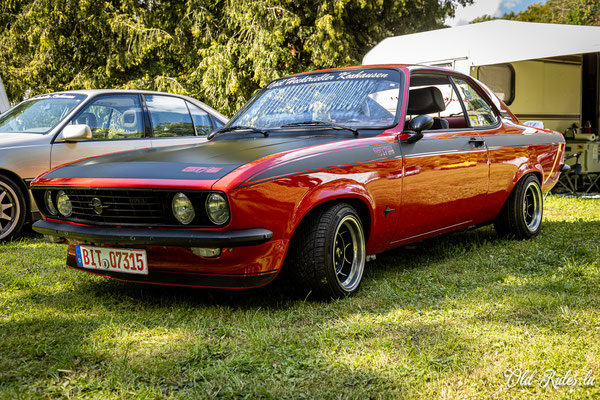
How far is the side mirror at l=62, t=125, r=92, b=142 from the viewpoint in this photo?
609 centimetres

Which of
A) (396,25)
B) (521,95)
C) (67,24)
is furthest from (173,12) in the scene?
(521,95)

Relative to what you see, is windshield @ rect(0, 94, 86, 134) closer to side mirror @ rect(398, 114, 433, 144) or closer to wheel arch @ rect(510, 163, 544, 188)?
side mirror @ rect(398, 114, 433, 144)

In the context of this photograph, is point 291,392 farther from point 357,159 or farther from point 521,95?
point 521,95

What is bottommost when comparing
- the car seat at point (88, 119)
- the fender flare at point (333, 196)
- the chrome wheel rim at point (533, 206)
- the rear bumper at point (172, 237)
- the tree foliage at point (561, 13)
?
the chrome wheel rim at point (533, 206)

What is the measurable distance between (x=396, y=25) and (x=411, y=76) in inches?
644

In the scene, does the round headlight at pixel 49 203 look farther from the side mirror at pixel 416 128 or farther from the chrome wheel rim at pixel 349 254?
the side mirror at pixel 416 128

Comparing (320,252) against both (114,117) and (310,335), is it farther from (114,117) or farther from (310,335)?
(114,117)

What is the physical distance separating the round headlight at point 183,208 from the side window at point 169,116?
3.81 m

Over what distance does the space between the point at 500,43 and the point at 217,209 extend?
7669mm

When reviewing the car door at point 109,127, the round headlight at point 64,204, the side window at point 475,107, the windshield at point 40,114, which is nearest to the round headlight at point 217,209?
the round headlight at point 64,204

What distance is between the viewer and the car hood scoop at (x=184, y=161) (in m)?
3.35

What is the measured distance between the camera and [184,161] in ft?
11.7

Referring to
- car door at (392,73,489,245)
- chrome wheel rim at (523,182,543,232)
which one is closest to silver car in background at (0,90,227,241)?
car door at (392,73,489,245)

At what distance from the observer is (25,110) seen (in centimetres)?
681
